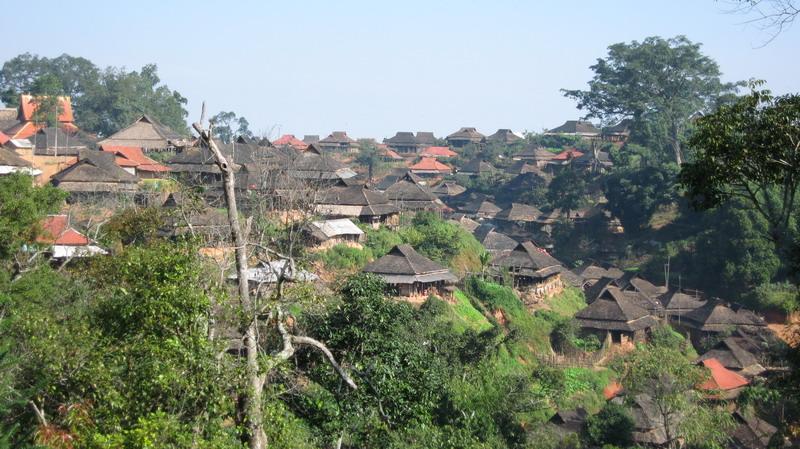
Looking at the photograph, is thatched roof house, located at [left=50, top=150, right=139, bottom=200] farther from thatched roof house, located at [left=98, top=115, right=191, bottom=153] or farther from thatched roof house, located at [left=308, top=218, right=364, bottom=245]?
thatched roof house, located at [left=98, top=115, right=191, bottom=153]

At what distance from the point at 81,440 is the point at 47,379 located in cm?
109

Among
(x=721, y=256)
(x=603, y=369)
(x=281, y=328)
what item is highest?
(x=281, y=328)

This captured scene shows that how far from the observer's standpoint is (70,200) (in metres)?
33.5

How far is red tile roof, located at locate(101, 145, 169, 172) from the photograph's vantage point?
39.4m

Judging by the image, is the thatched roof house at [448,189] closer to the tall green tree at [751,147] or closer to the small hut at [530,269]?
the small hut at [530,269]

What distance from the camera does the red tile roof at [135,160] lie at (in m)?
39.4

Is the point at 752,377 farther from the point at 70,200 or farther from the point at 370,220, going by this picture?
the point at 70,200

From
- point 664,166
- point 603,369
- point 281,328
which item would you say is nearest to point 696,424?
point 603,369

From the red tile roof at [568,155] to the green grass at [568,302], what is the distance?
2222 cm

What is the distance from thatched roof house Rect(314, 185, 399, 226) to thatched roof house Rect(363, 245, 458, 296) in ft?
13.7

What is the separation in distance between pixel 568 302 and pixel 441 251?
7390mm

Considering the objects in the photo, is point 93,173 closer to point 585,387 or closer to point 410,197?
point 410,197

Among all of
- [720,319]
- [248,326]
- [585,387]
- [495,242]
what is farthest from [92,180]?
[248,326]

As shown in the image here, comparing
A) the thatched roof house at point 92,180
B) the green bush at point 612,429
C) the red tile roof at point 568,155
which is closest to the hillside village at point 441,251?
the thatched roof house at point 92,180
